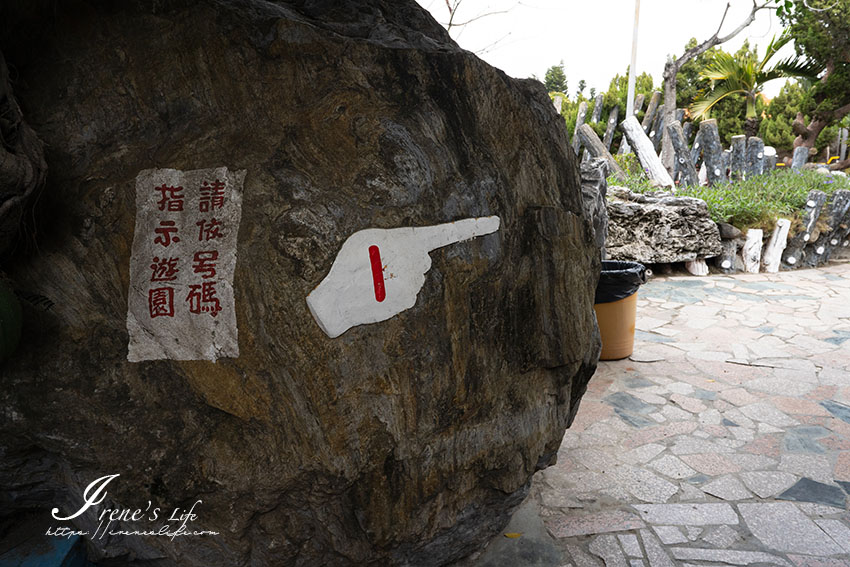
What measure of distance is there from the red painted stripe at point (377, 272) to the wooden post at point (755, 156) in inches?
498

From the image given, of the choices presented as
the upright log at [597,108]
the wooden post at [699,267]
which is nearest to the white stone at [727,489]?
the wooden post at [699,267]

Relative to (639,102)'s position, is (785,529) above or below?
below

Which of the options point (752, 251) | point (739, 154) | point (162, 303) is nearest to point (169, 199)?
point (162, 303)

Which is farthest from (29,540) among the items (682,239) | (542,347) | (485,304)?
(682,239)

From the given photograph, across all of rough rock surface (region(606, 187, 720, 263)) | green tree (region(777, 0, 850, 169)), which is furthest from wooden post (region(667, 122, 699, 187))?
green tree (region(777, 0, 850, 169))

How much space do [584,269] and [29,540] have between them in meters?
2.69

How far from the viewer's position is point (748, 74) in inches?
743

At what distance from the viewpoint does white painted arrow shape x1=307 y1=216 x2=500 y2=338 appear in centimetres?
203

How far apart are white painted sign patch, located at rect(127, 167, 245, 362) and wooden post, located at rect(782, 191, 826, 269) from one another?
9.61 metres

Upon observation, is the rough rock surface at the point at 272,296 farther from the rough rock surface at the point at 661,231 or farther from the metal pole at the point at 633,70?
the metal pole at the point at 633,70

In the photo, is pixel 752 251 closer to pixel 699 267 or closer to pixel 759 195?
pixel 699 267

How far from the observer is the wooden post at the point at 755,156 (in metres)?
12.3

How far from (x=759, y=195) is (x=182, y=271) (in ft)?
33.6

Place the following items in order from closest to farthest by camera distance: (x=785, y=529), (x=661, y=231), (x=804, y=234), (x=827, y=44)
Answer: (x=785, y=529) → (x=661, y=231) → (x=804, y=234) → (x=827, y=44)
